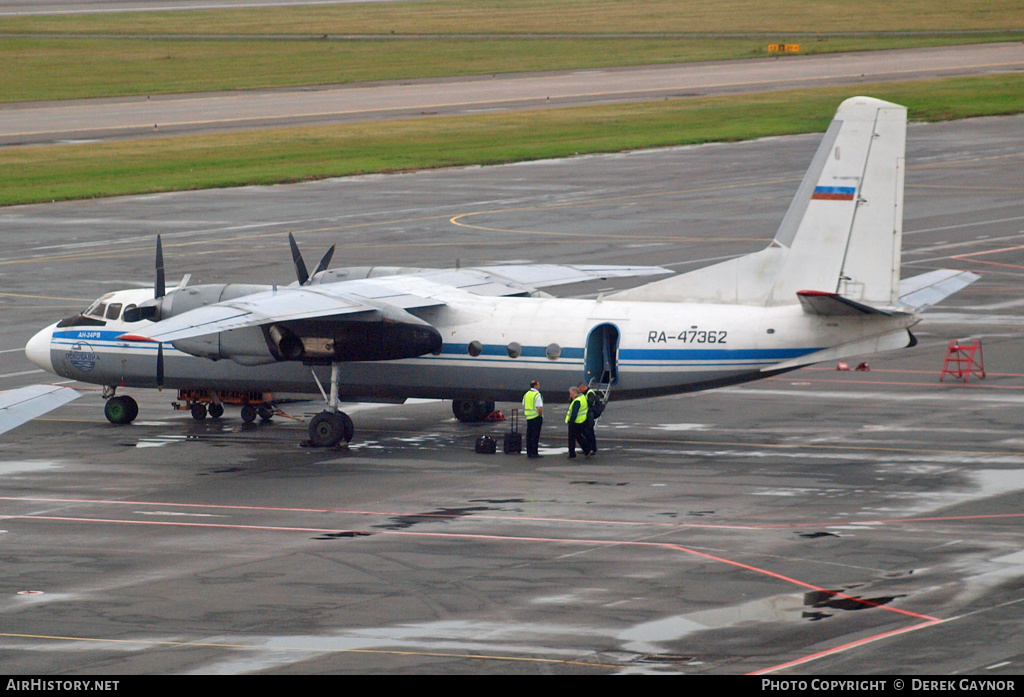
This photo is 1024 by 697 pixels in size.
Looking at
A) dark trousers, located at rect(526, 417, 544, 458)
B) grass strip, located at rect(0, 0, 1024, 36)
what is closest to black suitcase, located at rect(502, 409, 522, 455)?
dark trousers, located at rect(526, 417, 544, 458)

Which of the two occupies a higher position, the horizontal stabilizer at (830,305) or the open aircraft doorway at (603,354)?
the horizontal stabilizer at (830,305)

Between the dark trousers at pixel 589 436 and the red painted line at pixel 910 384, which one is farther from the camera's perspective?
the red painted line at pixel 910 384

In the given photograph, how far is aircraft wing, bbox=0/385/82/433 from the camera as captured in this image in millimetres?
21969

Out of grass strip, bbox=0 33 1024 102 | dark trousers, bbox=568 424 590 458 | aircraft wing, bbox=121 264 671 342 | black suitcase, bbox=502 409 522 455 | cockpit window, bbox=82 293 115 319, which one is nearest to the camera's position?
aircraft wing, bbox=121 264 671 342

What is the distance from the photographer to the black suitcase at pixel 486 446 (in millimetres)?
32000

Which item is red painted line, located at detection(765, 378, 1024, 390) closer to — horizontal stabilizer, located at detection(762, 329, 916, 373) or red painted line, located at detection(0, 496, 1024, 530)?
horizontal stabilizer, located at detection(762, 329, 916, 373)

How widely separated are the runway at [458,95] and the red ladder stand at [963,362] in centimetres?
6331

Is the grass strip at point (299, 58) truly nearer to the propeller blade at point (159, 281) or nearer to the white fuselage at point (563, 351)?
the propeller blade at point (159, 281)

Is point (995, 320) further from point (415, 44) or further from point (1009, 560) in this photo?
point (415, 44)

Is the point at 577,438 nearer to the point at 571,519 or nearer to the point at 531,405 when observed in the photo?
the point at 531,405

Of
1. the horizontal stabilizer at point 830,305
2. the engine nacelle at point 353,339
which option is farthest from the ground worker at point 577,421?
the horizontal stabilizer at point 830,305

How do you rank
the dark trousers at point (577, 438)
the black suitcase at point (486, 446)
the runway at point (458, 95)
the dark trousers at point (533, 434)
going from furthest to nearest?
1. the runway at point (458, 95)
2. the black suitcase at point (486, 446)
3. the dark trousers at point (533, 434)
4. the dark trousers at point (577, 438)

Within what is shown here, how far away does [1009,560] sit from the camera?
22766 millimetres

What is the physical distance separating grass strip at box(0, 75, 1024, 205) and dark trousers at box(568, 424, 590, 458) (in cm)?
4804
